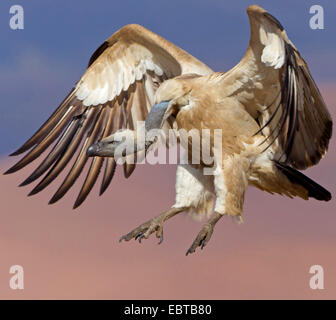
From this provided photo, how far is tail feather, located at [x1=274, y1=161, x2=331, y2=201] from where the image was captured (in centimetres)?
748

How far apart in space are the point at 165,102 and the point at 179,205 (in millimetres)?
1038

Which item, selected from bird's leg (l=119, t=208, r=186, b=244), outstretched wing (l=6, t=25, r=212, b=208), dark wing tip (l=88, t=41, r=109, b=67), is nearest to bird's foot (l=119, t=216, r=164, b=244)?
bird's leg (l=119, t=208, r=186, b=244)

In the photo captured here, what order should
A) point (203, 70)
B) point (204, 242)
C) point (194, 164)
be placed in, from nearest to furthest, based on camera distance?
1. point (204, 242)
2. point (194, 164)
3. point (203, 70)

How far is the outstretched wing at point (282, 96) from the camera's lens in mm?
6730

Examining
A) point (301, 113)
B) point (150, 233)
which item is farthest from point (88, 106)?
point (301, 113)

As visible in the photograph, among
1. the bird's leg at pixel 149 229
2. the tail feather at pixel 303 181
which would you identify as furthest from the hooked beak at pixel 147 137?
the tail feather at pixel 303 181

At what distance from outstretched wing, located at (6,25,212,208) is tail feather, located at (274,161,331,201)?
4.59 ft

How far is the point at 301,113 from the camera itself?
7.40m

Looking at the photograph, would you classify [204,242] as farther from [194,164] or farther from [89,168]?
[89,168]

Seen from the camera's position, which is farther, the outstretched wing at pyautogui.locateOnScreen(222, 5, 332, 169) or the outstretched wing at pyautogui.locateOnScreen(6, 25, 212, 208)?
the outstretched wing at pyautogui.locateOnScreen(6, 25, 212, 208)

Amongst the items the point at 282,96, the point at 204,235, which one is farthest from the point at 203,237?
the point at 282,96

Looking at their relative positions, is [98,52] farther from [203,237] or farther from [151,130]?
[203,237]

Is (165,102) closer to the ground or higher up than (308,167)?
higher up

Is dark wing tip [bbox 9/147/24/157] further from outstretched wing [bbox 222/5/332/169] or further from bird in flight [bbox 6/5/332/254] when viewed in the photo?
outstretched wing [bbox 222/5/332/169]
